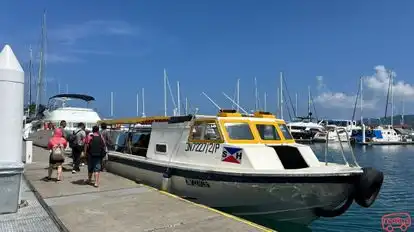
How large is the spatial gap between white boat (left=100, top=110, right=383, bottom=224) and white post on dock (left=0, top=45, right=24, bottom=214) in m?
4.45

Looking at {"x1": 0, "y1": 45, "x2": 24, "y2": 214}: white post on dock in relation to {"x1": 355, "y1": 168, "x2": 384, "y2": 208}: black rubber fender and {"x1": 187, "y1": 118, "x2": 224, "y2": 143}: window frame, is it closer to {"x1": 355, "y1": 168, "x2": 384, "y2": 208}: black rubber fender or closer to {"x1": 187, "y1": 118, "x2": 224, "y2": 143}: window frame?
{"x1": 187, "y1": 118, "x2": 224, "y2": 143}: window frame

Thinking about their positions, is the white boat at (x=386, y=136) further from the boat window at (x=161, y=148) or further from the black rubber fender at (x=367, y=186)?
the black rubber fender at (x=367, y=186)

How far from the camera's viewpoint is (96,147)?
10.7 meters

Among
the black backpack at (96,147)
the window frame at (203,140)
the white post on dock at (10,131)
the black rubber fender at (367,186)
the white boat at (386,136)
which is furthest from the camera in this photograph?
the white boat at (386,136)

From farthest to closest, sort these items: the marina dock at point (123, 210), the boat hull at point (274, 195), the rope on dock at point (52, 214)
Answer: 1. the boat hull at point (274, 195)
2. the marina dock at point (123, 210)
3. the rope on dock at point (52, 214)

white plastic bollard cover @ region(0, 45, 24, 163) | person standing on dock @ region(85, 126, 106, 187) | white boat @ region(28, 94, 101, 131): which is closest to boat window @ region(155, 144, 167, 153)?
person standing on dock @ region(85, 126, 106, 187)

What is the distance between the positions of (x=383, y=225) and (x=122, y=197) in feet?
→ 24.8

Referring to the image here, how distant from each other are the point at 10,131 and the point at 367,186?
757cm

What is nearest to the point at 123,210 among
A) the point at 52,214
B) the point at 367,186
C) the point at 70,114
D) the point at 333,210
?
the point at 52,214

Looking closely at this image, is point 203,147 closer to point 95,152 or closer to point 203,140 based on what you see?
point 203,140

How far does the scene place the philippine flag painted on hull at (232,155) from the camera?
9578 mm

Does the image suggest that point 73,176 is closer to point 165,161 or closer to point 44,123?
point 165,161

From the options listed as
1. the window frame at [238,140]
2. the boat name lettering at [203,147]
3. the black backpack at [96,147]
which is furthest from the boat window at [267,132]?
the black backpack at [96,147]

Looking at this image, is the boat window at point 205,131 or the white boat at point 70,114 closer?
the boat window at point 205,131
